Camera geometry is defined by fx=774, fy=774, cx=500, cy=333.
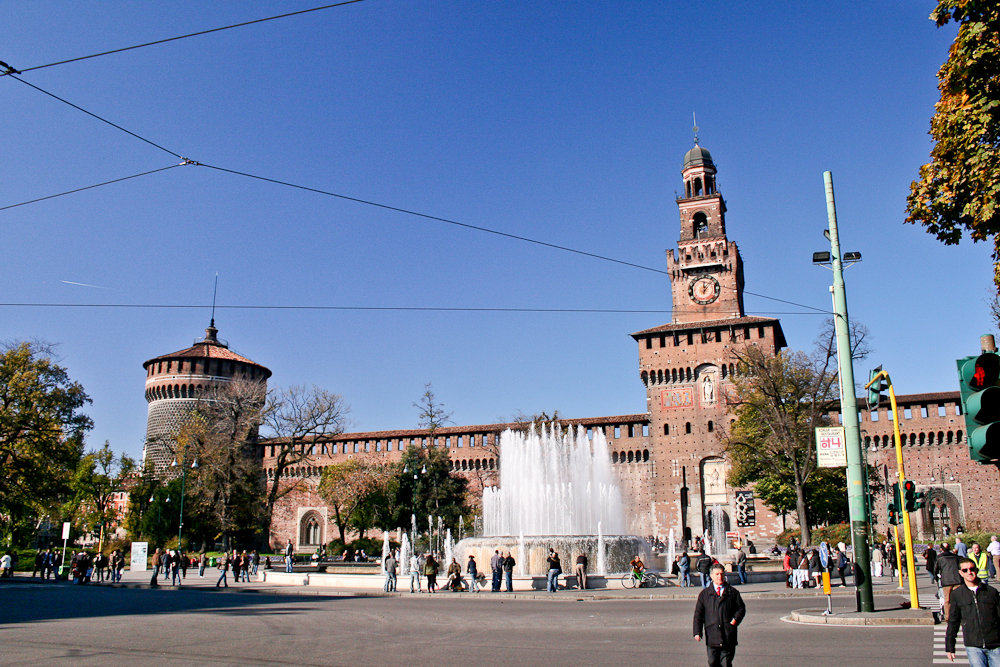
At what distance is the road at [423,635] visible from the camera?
862cm

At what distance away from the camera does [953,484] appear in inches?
1672

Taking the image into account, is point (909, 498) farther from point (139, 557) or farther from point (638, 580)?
point (139, 557)

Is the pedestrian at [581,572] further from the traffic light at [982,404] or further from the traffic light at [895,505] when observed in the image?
the traffic light at [982,404]

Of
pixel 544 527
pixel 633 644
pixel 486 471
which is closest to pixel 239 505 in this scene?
pixel 486 471

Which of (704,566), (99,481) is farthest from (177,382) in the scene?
(704,566)

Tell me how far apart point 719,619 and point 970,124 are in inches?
257

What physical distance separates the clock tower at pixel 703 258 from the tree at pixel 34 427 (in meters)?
34.7

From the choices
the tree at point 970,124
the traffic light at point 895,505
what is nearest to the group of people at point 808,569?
the traffic light at point 895,505

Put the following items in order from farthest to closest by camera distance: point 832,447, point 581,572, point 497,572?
1. point 581,572
2. point 497,572
3. point 832,447

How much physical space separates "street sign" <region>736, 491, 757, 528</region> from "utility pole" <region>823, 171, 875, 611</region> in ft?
111

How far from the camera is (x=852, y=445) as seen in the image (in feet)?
39.0

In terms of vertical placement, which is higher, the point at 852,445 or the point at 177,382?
the point at 177,382

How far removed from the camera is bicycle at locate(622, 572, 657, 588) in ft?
68.1

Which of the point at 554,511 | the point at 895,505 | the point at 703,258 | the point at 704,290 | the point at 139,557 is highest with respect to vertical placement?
the point at 703,258
